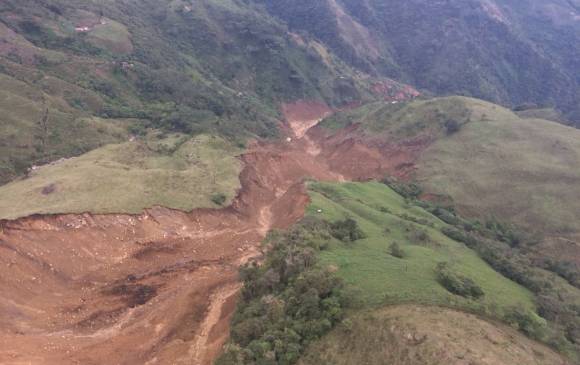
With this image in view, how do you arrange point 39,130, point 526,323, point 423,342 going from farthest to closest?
1. point 39,130
2. point 526,323
3. point 423,342

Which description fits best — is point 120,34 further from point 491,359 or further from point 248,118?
point 491,359

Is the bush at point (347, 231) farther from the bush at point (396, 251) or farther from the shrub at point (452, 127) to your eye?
the shrub at point (452, 127)

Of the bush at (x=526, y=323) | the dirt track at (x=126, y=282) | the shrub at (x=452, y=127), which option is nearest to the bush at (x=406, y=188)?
the shrub at (x=452, y=127)

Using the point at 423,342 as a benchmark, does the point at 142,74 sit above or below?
below

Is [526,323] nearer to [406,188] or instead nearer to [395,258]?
[395,258]

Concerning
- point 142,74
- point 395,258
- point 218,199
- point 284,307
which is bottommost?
point 142,74

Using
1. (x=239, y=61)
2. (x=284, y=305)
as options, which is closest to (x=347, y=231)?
(x=284, y=305)

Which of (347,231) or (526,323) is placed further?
(347,231)
